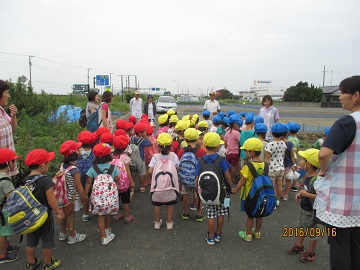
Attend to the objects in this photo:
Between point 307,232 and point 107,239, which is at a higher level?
point 307,232

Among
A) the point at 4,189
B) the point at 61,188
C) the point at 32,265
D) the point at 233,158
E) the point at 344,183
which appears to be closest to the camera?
the point at 344,183

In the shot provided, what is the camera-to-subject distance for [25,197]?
2459 millimetres

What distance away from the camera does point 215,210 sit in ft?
10.6

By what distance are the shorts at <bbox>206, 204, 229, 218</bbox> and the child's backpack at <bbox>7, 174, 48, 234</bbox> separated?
1893mm

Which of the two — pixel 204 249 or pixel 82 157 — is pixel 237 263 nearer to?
pixel 204 249

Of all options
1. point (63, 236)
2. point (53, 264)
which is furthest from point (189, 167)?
point (53, 264)

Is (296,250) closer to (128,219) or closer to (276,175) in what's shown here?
(276,175)

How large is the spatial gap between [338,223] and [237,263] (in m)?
1.26

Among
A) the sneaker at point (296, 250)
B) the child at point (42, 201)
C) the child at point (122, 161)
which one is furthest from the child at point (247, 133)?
the child at point (42, 201)

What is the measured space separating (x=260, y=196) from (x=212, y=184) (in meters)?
0.60

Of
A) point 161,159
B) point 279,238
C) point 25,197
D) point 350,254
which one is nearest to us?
point 350,254

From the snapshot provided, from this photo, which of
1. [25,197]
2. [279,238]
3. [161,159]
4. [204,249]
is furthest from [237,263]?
[25,197]

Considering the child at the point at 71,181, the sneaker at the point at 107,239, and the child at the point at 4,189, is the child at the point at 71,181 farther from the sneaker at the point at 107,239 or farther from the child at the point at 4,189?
the child at the point at 4,189

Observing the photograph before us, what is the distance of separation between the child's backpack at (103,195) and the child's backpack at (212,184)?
3.66 ft
